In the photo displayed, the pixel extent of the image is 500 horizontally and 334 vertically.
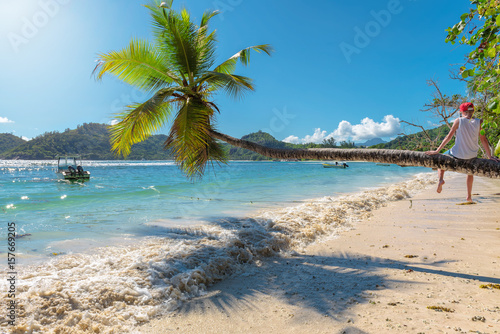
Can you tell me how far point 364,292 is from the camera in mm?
3604

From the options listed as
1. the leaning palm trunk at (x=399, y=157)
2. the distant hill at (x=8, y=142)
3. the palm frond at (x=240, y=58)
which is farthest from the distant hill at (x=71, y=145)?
the leaning palm trunk at (x=399, y=157)

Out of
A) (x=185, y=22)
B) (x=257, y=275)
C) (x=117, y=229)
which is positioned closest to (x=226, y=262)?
(x=257, y=275)

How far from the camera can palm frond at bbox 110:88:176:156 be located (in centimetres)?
661

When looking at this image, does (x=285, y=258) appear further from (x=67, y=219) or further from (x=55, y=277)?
(x=67, y=219)

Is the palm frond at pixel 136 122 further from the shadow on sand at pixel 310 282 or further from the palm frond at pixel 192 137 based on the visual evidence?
the shadow on sand at pixel 310 282

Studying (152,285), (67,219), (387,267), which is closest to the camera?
(152,285)

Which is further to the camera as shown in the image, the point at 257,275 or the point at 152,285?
the point at 257,275

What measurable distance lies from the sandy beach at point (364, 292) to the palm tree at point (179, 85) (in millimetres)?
2559

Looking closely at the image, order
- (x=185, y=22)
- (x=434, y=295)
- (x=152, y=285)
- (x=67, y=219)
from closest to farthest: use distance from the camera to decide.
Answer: (x=434, y=295) → (x=152, y=285) → (x=185, y=22) → (x=67, y=219)

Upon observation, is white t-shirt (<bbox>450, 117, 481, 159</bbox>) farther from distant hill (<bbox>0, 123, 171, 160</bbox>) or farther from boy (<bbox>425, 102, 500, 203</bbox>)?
distant hill (<bbox>0, 123, 171, 160</bbox>)

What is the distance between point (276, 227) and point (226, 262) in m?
2.49

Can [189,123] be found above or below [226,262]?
above

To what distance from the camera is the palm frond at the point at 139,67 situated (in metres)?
7.21

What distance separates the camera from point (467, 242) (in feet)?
18.2
